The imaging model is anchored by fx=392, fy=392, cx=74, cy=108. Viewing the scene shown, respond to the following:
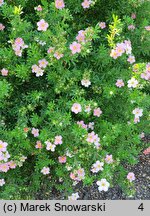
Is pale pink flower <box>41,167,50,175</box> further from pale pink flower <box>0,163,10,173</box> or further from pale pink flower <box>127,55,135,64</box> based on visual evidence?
pale pink flower <box>127,55,135,64</box>

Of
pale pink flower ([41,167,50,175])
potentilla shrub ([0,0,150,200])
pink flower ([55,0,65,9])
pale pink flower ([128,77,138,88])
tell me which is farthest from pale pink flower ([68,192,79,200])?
pink flower ([55,0,65,9])

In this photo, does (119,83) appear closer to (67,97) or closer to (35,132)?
(67,97)

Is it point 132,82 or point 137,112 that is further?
point 137,112

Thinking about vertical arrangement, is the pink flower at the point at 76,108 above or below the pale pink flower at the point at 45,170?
above

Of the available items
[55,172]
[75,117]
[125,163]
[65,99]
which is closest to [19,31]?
[65,99]

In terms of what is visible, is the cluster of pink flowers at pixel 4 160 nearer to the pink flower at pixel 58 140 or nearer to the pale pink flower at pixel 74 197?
the pink flower at pixel 58 140

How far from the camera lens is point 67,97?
3.03 m

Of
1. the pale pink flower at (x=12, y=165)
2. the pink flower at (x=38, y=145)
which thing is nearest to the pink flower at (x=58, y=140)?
A: the pink flower at (x=38, y=145)

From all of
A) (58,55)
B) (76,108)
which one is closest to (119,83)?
(76,108)

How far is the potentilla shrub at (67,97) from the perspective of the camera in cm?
279

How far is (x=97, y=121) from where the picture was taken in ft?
10.3

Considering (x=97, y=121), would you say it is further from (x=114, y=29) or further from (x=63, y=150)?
(x=114, y=29)

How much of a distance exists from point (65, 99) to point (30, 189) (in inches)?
31.3

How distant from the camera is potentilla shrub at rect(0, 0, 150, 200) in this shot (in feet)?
9.16
